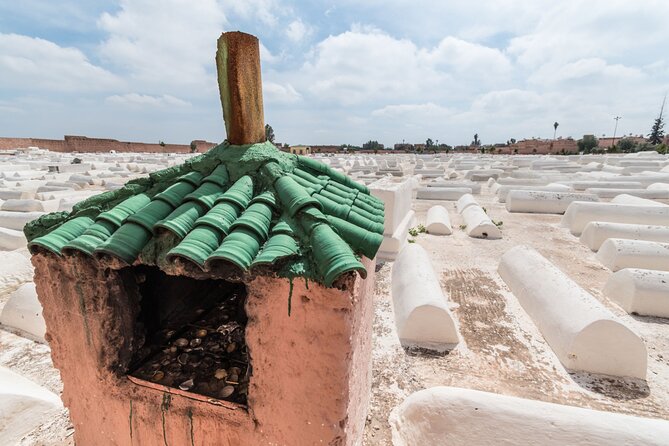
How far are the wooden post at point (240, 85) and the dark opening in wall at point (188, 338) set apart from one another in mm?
1443

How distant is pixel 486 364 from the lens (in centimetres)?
449

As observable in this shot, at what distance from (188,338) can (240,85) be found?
239 centimetres

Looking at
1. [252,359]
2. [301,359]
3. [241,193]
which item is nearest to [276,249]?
[241,193]

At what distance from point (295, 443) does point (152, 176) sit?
91.7 inches

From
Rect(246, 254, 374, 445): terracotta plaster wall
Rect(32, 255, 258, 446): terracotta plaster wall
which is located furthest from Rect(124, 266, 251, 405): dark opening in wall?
Rect(246, 254, 374, 445): terracotta plaster wall

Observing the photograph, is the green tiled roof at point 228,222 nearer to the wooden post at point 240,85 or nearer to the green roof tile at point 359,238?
the green roof tile at point 359,238

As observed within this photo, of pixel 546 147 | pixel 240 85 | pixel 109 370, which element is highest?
pixel 240 85

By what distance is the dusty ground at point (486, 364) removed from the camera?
3.82 m

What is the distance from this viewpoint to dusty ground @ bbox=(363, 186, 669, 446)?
153 inches

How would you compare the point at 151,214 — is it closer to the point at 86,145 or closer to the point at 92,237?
the point at 92,237

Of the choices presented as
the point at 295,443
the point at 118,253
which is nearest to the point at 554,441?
the point at 295,443

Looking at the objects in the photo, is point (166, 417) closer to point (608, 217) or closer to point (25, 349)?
point (25, 349)

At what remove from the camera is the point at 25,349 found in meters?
5.05

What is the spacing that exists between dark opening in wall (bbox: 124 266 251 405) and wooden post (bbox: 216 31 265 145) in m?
1.44
